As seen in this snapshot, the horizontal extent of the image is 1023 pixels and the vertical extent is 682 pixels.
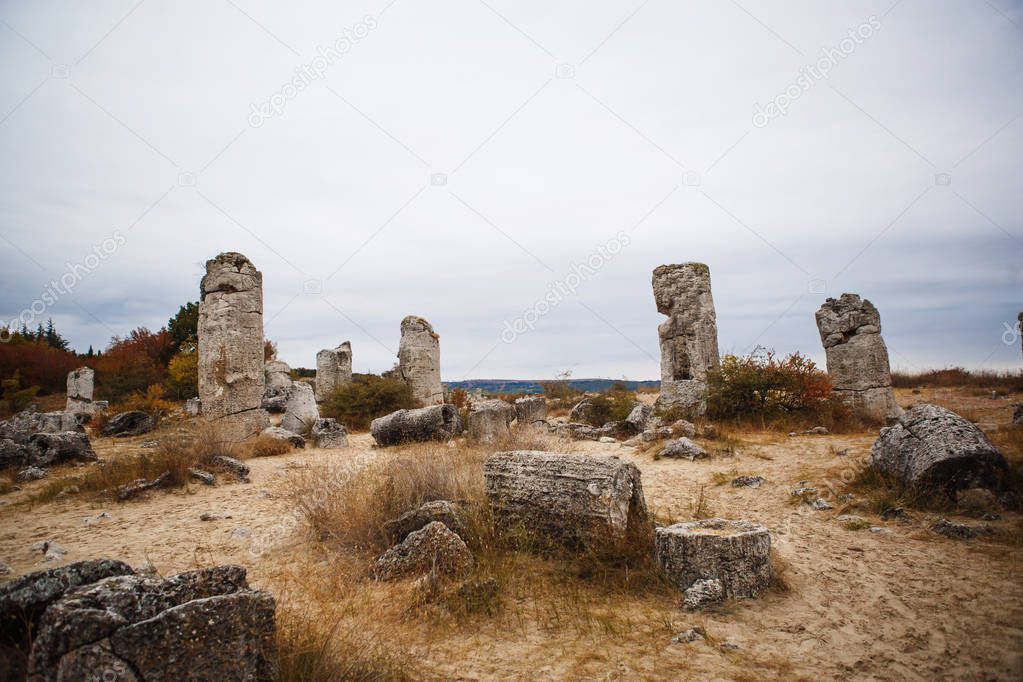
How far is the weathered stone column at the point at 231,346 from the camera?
38.6 ft

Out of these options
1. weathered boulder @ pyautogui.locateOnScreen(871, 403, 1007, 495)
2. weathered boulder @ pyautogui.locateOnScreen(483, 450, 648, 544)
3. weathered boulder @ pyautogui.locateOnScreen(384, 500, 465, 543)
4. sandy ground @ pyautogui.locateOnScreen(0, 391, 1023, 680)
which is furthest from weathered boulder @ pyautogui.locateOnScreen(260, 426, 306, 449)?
weathered boulder @ pyautogui.locateOnScreen(871, 403, 1007, 495)

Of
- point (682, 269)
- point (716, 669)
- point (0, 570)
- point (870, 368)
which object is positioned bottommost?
point (716, 669)

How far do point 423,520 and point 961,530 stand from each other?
190 inches

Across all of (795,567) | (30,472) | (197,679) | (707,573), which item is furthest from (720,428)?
(30,472)

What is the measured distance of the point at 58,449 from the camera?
9859mm

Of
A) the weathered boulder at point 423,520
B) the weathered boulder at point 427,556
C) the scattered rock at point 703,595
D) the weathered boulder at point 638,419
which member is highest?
the weathered boulder at point 638,419

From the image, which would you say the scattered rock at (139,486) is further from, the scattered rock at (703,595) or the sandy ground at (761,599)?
the scattered rock at (703,595)

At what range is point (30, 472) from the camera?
8898mm

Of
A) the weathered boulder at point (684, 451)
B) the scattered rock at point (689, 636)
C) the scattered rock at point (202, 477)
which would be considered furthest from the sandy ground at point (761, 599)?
the weathered boulder at point (684, 451)

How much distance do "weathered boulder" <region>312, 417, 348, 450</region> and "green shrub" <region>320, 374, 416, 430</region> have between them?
3.01 metres

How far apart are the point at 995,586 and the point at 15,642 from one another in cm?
608

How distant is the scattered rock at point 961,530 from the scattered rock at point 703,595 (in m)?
2.63

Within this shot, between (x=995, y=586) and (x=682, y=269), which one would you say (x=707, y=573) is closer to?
(x=995, y=586)

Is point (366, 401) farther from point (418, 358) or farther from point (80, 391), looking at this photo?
point (80, 391)
